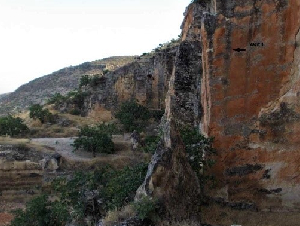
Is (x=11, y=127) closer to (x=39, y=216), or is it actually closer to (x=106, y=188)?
(x=39, y=216)

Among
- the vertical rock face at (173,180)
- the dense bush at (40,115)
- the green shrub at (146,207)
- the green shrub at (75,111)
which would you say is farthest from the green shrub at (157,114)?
the green shrub at (146,207)

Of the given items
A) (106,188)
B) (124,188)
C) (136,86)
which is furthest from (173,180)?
(136,86)

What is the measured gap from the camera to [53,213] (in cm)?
1218

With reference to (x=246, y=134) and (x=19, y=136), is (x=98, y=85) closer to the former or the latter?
(x=19, y=136)

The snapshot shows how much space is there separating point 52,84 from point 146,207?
232 ft

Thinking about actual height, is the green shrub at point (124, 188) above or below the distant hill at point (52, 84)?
below

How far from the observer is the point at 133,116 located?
32.4 meters

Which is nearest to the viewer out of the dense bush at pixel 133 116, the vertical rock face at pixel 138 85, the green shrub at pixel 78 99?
the dense bush at pixel 133 116

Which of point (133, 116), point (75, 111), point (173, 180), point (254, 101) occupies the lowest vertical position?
point (173, 180)

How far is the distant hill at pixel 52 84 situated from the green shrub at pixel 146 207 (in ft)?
196

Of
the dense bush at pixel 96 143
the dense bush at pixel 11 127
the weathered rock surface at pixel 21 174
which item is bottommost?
the weathered rock surface at pixel 21 174

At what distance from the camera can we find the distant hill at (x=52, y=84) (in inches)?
2724

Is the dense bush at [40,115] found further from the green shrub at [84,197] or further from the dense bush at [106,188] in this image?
the dense bush at [106,188]

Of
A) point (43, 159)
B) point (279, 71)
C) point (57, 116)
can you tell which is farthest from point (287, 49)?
point (57, 116)
